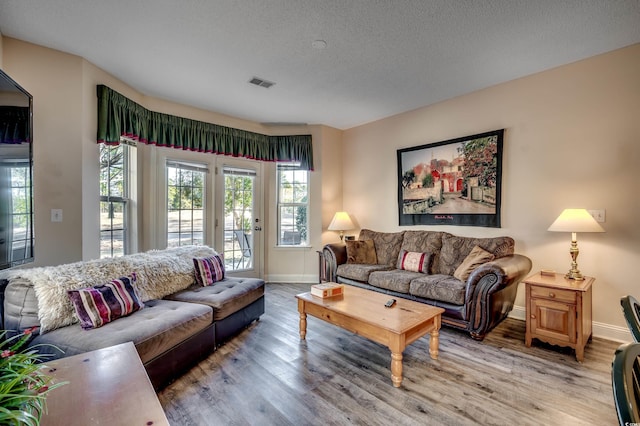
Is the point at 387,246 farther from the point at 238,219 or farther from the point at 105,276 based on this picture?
the point at 105,276

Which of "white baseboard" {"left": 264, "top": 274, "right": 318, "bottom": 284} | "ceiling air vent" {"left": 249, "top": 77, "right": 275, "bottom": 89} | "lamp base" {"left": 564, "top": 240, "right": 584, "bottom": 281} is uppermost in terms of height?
"ceiling air vent" {"left": 249, "top": 77, "right": 275, "bottom": 89}

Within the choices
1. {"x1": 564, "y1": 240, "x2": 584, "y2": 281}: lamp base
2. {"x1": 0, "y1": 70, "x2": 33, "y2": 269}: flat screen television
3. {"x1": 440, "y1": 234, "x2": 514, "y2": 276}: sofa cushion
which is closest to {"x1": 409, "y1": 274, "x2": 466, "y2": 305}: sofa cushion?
{"x1": 440, "y1": 234, "x2": 514, "y2": 276}: sofa cushion

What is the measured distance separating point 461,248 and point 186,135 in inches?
151

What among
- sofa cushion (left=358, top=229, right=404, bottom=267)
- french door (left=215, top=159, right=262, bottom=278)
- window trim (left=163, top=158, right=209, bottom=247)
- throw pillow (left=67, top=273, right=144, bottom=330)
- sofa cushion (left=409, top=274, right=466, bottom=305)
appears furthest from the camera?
french door (left=215, top=159, right=262, bottom=278)

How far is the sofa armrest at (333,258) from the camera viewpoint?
4.21m

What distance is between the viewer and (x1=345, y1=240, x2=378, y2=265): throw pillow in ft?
13.9

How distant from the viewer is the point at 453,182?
3852 millimetres

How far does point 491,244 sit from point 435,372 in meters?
1.71

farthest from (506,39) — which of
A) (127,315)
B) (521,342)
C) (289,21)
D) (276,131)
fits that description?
(127,315)

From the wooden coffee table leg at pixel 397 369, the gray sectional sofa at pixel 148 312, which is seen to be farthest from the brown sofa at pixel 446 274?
the gray sectional sofa at pixel 148 312

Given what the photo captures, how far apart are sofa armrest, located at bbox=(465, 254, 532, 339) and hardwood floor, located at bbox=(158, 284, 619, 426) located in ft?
0.57

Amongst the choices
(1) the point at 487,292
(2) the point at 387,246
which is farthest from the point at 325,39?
(2) the point at 387,246

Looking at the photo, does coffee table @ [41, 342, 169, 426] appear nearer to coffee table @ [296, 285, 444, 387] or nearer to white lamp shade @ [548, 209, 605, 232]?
coffee table @ [296, 285, 444, 387]

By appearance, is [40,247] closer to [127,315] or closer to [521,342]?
[127,315]
